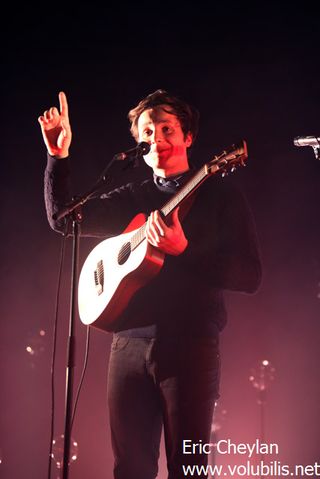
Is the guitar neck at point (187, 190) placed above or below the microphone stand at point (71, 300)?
above

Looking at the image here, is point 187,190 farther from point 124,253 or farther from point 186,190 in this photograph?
point 124,253

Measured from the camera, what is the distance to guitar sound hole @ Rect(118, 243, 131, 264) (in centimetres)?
241

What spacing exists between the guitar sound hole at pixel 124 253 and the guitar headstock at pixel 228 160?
0.55 metres

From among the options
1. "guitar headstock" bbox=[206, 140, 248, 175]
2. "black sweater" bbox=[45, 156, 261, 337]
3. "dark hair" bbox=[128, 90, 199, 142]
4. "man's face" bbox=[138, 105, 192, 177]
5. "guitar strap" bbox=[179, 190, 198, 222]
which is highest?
"dark hair" bbox=[128, 90, 199, 142]

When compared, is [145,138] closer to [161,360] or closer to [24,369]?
[161,360]

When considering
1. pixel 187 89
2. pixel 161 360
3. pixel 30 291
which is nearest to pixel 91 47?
pixel 187 89

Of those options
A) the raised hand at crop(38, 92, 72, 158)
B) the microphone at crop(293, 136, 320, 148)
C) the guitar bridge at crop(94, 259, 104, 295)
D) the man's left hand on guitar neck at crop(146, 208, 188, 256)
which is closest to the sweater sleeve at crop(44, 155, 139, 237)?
the raised hand at crop(38, 92, 72, 158)

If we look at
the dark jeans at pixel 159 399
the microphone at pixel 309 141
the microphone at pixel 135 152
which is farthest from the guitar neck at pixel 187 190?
the microphone at pixel 309 141

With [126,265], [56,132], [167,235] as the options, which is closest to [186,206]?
[167,235]

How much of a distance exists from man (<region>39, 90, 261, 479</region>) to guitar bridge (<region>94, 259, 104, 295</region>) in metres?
0.26

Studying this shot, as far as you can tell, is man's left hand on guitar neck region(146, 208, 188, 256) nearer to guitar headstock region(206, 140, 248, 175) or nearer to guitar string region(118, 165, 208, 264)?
guitar string region(118, 165, 208, 264)

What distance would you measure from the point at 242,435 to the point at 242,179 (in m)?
2.88

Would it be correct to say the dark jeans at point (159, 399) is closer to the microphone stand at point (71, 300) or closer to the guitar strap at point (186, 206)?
the microphone stand at point (71, 300)

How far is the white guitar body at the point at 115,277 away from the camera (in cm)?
220
